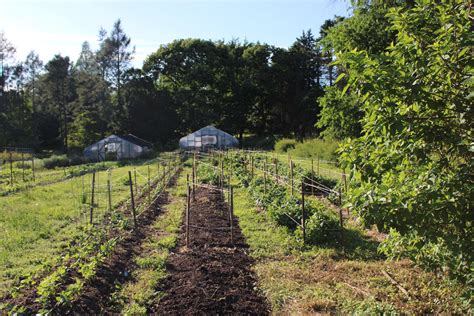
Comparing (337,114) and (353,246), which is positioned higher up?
(337,114)

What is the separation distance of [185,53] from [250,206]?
44.5m

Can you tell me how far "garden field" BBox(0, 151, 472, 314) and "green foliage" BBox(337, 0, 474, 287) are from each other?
111cm

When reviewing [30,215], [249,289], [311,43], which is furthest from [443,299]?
[311,43]

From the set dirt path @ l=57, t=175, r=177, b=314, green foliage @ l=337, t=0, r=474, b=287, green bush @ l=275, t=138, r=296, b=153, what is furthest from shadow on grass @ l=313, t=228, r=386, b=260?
green bush @ l=275, t=138, r=296, b=153

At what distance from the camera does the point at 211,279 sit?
6285mm

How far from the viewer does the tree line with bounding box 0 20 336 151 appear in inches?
1922

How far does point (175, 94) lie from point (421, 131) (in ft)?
162

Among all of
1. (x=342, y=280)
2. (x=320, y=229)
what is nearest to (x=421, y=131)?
(x=342, y=280)

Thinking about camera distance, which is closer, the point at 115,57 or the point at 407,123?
the point at 407,123

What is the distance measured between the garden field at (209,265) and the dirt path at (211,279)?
0.06ft

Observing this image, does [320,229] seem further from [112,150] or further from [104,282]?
[112,150]

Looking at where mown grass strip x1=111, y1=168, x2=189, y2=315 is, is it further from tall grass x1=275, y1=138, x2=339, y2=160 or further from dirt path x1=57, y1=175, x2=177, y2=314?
tall grass x1=275, y1=138, x2=339, y2=160

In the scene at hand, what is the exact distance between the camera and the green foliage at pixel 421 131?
11.8 feet

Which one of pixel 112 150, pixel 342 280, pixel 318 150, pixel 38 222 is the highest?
pixel 112 150
